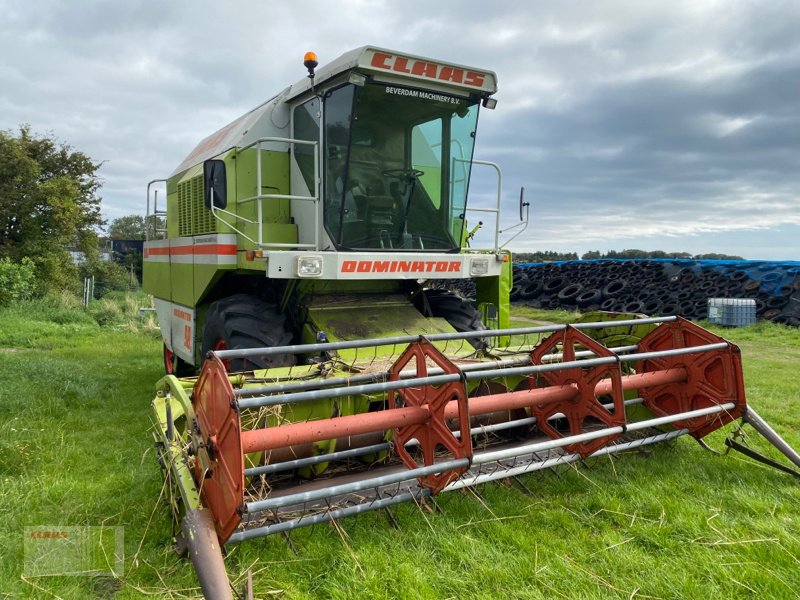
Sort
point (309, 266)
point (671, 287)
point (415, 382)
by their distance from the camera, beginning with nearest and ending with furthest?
1. point (415, 382)
2. point (309, 266)
3. point (671, 287)

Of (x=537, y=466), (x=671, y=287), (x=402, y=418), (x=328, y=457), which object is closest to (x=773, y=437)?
(x=537, y=466)

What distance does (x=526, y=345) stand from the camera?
13.3 feet

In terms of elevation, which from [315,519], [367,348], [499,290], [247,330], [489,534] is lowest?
[489,534]

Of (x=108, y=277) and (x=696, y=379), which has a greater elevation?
(x=108, y=277)

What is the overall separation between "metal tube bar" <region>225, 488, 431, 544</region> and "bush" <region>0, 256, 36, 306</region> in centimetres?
1394

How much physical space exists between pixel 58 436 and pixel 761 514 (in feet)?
14.8

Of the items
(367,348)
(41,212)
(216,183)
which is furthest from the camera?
(41,212)

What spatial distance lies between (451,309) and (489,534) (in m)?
2.57

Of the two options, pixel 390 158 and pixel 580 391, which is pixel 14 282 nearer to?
pixel 390 158

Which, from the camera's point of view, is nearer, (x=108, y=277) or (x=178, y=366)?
(x=178, y=366)

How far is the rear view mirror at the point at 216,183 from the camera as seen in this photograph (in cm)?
404

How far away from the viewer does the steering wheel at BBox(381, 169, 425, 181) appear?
4473 mm

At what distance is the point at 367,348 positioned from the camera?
4.19m

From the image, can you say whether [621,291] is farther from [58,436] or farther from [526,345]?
[58,436]
